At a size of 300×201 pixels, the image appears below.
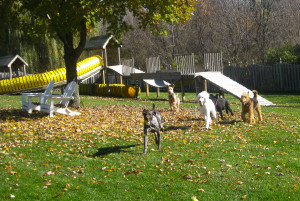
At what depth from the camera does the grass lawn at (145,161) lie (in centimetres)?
624

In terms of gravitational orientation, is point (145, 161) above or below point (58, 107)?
below

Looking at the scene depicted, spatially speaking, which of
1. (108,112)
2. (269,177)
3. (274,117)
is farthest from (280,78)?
(269,177)

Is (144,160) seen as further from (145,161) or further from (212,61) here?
(212,61)

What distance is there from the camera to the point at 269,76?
27.8m

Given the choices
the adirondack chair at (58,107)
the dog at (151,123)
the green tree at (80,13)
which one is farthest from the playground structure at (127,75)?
the dog at (151,123)

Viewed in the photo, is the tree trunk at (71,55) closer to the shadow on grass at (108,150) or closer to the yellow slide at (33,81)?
the shadow on grass at (108,150)

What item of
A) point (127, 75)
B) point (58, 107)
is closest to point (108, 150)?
point (58, 107)

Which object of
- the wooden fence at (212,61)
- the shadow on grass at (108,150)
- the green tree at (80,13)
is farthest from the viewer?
the wooden fence at (212,61)

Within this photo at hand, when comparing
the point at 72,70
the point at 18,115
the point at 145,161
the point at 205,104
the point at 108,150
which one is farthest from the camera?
the point at 72,70

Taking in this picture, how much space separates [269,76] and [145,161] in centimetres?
2196

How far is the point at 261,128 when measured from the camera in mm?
11406

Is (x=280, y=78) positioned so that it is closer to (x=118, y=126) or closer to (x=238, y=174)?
(x=118, y=126)

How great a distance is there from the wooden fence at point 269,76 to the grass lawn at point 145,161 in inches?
584

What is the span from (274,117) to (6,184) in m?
9.94
